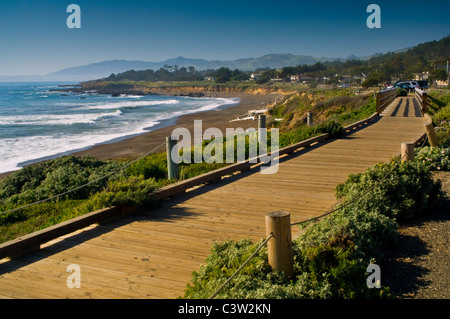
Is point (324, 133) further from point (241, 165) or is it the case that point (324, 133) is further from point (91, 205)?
point (91, 205)

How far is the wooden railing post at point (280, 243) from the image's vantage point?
12.0 ft

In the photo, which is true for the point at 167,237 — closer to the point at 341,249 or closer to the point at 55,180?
the point at 341,249

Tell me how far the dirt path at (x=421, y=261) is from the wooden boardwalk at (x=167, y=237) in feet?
4.56

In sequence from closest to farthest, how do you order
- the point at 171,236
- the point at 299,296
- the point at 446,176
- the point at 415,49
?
the point at 299,296 < the point at 171,236 < the point at 446,176 < the point at 415,49

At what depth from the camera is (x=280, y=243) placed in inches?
145

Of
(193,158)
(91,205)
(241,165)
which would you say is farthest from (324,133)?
(91,205)

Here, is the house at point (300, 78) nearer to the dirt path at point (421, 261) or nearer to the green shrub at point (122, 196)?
the green shrub at point (122, 196)

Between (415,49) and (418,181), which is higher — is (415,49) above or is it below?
above

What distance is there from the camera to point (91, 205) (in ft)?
21.2

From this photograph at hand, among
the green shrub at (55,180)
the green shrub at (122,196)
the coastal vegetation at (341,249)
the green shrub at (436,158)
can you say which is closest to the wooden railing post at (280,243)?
the coastal vegetation at (341,249)

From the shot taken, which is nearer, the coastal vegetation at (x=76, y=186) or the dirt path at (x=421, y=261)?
the dirt path at (x=421, y=261)

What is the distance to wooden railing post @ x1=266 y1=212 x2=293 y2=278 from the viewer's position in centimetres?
365
